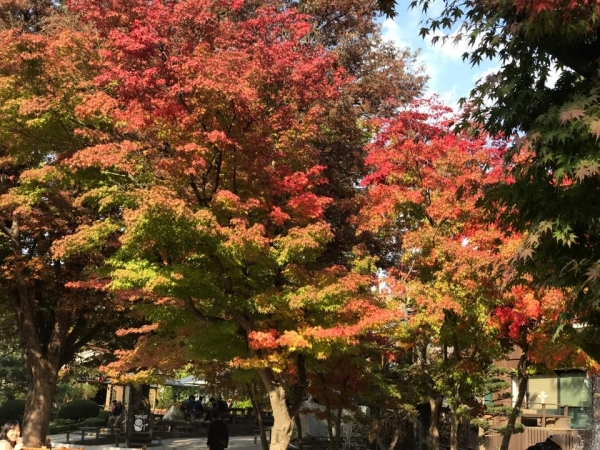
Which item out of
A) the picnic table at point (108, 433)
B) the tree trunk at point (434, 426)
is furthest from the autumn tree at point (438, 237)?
the picnic table at point (108, 433)

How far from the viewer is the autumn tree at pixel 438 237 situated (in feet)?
46.3

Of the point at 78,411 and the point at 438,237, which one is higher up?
the point at 438,237

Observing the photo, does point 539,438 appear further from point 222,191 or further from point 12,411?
point 12,411

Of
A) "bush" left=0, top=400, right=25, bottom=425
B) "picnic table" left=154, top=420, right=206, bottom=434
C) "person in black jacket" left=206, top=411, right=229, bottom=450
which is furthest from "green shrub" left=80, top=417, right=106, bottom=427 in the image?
"person in black jacket" left=206, top=411, right=229, bottom=450

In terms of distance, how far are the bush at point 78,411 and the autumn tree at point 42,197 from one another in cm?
1359

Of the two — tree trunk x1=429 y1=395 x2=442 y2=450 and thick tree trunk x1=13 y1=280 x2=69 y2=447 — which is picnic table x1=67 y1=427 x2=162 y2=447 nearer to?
thick tree trunk x1=13 y1=280 x2=69 y2=447

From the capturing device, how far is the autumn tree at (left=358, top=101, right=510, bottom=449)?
46.3 ft

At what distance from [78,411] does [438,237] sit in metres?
27.0

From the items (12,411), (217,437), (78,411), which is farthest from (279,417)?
(78,411)

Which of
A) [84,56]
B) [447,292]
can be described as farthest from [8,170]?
[447,292]

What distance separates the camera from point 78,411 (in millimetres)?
34500

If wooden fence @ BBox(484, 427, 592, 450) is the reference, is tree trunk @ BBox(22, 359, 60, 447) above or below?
above

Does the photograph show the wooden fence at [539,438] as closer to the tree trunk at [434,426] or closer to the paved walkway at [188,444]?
the tree trunk at [434,426]

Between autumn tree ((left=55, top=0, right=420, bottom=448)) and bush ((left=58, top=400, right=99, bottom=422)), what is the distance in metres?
23.2
